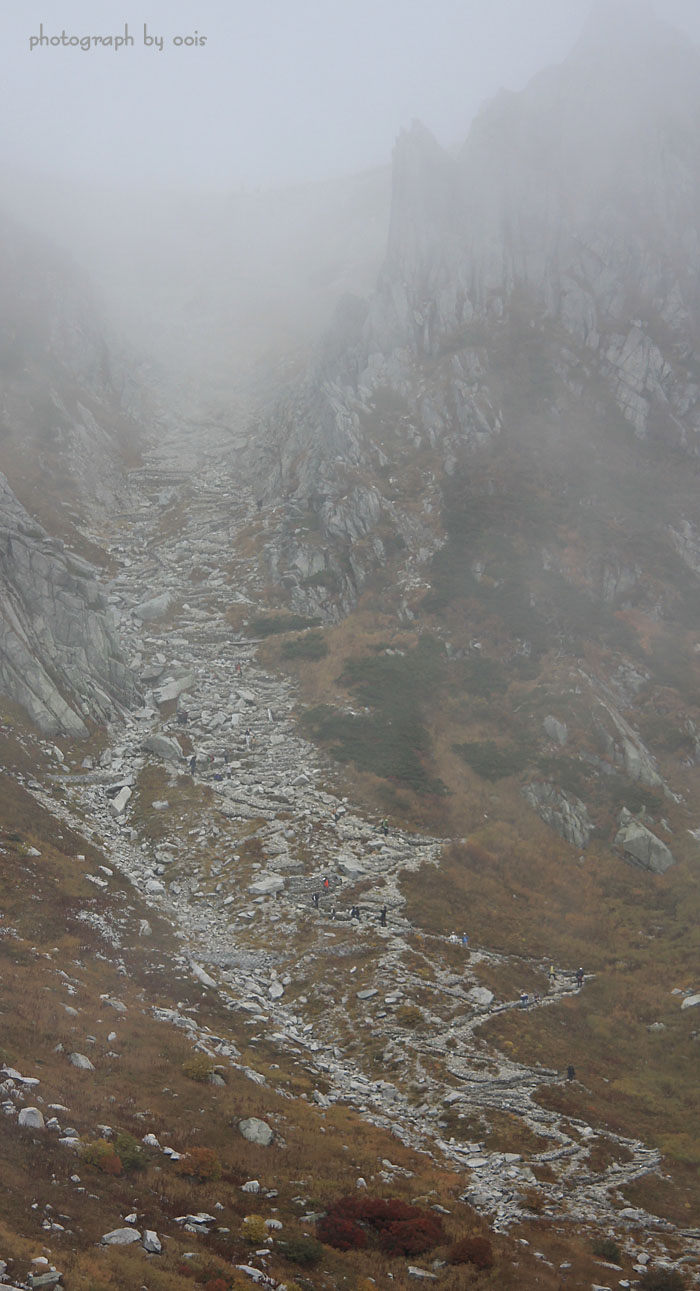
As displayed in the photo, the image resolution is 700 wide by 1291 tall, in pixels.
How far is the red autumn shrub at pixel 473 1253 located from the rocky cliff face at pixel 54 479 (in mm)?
36006

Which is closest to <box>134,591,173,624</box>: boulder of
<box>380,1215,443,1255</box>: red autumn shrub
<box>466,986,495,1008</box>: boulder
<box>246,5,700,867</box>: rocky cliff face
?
<box>246,5,700,867</box>: rocky cliff face

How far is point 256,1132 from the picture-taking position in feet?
65.6

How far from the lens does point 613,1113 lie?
26.7 metres

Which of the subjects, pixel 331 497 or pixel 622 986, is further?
pixel 331 497

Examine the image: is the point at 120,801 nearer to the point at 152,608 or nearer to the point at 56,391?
the point at 152,608

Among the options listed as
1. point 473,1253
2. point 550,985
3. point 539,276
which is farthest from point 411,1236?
point 539,276

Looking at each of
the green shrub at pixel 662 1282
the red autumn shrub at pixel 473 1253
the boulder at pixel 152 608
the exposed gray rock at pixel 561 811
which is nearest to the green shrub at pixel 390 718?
the exposed gray rock at pixel 561 811

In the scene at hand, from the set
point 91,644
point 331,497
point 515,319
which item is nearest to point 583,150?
point 515,319

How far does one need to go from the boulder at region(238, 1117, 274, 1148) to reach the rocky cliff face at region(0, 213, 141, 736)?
30645 millimetres

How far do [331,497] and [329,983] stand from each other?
49.7 meters

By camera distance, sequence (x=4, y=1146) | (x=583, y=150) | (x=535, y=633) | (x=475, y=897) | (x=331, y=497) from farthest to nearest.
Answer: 1. (x=583, y=150)
2. (x=331, y=497)
3. (x=535, y=633)
4. (x=475, y=897)
5. (x=4, y=1146)

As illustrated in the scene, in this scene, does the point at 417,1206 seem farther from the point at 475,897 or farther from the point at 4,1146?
the point at 475,897

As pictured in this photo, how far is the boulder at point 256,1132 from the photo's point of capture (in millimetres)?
19844

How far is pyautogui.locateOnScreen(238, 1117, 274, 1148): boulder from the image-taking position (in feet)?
65.1
